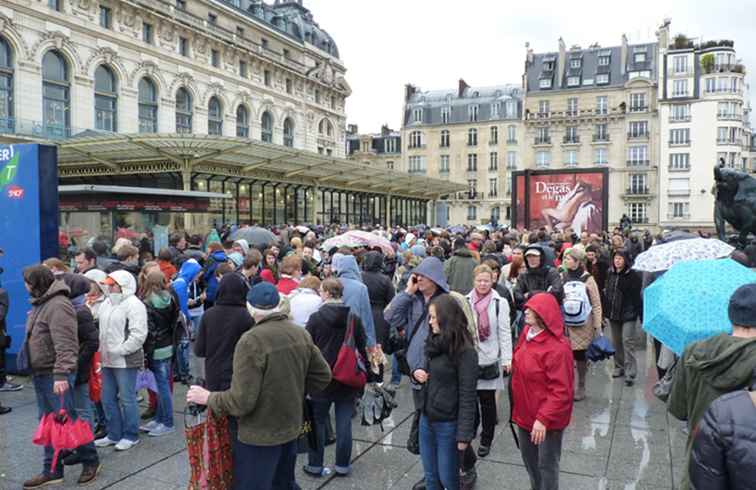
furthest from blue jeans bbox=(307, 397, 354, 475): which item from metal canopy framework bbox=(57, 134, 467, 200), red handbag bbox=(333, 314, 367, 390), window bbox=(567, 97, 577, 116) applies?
window bbox=(567, 97, 577, 116)

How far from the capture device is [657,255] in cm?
620

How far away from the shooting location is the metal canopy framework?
21266 millimetres

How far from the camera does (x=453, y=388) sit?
12.7ft

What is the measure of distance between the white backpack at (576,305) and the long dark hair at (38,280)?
5.53 meters

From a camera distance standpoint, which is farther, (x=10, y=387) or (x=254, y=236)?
(x=254, y=236)

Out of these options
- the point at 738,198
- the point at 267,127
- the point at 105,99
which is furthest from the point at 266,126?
the point at 738,198

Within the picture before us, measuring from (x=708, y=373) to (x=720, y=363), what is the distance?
0.11 meters

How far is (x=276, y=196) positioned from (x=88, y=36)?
13675mm

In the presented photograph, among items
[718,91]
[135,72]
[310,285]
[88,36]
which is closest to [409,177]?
[135,72]

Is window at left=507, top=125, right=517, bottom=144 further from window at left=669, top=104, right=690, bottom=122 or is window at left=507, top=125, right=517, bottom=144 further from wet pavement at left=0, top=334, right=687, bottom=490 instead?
wet pavement at left=0, top=334, right=687, bottom=490

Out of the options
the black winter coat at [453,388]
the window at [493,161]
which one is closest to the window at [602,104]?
the window at [493,161]

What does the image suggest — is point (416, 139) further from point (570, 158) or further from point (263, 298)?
point (263, 298)

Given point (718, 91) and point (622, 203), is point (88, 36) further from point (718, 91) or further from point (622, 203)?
point (718, 91)

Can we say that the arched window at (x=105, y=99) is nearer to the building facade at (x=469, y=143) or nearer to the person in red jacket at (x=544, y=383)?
the person in red jacket at (x=544, y=383)
